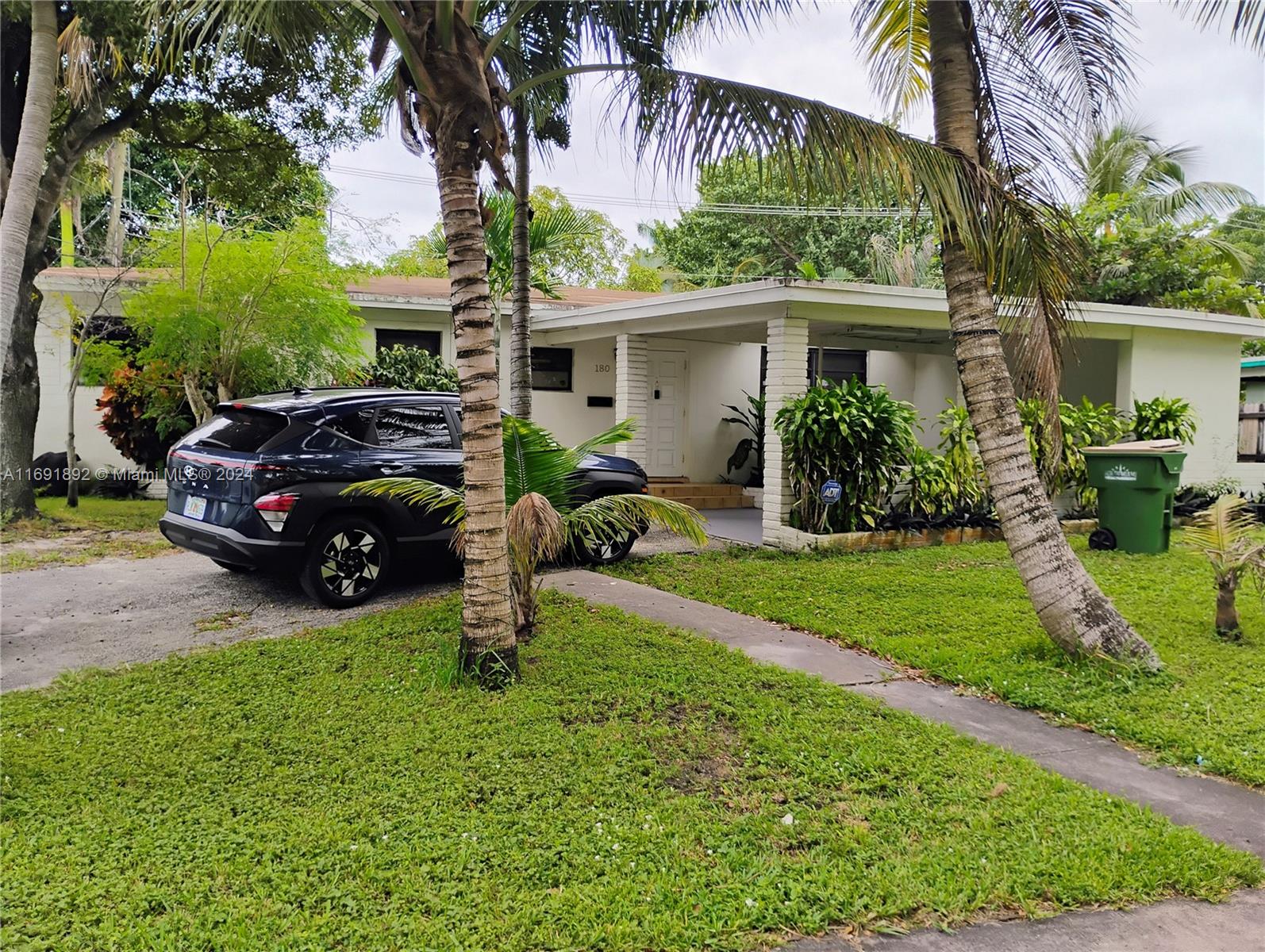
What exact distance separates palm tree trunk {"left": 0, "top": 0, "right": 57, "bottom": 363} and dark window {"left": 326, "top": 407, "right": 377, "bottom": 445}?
228 cm

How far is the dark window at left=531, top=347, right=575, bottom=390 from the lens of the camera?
15.1m

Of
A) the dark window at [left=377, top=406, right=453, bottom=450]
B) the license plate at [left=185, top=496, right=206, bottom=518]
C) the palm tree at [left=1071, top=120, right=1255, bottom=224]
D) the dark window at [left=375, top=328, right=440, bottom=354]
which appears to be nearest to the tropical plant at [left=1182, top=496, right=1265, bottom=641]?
the dark window at [left=377, top=406, right=453, bottom=450]

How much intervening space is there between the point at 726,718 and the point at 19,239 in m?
4.70

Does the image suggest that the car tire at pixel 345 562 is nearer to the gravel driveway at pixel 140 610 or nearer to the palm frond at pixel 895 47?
the gravel driveway at pixel 140 610

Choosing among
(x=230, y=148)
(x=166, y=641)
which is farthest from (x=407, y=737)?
(x=230, y=148)

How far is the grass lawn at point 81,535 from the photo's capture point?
8977 millimetres

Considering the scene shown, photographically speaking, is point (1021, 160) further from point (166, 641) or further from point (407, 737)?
point (166, 641)

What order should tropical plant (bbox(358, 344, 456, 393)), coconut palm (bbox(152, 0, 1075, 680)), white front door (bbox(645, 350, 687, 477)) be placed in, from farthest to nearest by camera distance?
white front door (bbox(645, 350, 687, 477)), tropical plant (bbox(358, 344, 456, 393)), coconut palm (bbox(152, 0, 1075, 680))

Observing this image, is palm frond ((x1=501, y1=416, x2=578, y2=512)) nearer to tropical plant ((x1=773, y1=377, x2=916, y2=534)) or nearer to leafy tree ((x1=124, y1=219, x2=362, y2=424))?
tropical plant ((x1=773, y1=377, x2=916, y2=534))

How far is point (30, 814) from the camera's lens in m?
3.58

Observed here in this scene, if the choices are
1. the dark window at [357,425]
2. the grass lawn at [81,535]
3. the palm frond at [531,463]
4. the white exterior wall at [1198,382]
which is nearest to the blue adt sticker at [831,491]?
the palm frond at [531,463]

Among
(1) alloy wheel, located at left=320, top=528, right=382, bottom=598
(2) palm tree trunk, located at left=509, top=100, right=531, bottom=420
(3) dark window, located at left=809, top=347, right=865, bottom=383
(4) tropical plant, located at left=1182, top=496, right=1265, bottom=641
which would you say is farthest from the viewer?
(3) dark window, located at left=809, top=347, right=865, bottom=383

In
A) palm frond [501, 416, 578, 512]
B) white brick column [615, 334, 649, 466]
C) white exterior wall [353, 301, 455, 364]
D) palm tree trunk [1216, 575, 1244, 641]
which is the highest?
white exterior wall [353, 301, 455, 364]

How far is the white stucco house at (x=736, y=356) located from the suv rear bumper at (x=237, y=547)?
5.60 m
